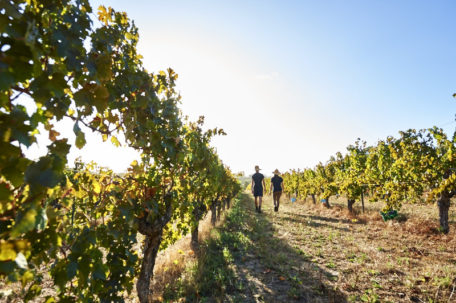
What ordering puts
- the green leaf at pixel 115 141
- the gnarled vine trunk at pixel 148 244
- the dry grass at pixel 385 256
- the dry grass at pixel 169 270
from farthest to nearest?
1. the dry grass at pixel 169 270
2. the dry grass at pixel 385 256
3. the gnarled vine trunk at pixel 148 244
4. the green leaf at pixel 115 141

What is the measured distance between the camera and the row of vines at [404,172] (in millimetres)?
6656

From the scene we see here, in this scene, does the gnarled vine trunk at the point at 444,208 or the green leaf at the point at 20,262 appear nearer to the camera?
the green leaf at the point at 20,262

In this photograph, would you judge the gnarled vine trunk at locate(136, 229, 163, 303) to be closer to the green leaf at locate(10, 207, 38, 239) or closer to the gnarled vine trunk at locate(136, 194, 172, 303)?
the gnarled vine trunk at locate(136, 194, 172, 303)

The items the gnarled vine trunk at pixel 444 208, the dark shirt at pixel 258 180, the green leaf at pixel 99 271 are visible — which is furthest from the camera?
the dark shirt at pixel 258 180

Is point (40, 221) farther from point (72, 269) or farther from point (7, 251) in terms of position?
point (72, 269)

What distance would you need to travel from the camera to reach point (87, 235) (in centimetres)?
146

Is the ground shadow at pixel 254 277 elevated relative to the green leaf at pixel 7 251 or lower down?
lower down

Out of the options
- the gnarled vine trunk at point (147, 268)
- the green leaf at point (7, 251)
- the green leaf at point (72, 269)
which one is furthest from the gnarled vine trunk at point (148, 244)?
the green leaf at point (7, 251)

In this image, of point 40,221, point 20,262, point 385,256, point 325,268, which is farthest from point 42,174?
point 385,256

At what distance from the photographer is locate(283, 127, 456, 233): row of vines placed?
666 centimetres

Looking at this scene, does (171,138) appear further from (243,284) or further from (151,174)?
(243,284)

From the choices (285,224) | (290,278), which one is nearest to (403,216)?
(285,224)

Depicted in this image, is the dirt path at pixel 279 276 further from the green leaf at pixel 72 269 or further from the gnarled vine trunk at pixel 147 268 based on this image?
the green leaf at pixel 72 269

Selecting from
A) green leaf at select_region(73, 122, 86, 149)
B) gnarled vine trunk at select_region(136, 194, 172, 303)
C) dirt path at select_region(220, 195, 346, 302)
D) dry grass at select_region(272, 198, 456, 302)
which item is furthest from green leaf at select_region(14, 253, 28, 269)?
dry grass at select_region(272, 198, 456, 302)
